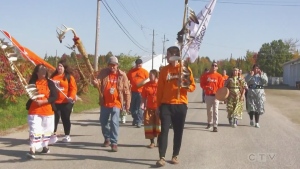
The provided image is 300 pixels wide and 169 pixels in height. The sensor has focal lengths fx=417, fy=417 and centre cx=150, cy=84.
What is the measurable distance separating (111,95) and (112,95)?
0.8 inches

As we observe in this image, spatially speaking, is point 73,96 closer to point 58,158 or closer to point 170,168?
point 58,158

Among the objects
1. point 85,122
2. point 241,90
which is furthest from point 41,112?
point 241,90

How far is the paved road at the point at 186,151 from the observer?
7.13 metres

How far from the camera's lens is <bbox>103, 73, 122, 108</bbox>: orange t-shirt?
27.1 feet

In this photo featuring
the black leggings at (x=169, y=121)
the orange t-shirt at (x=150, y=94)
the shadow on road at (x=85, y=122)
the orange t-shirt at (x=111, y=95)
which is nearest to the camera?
the black leggings at (x=169, y=121)

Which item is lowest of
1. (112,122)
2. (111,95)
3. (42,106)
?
(112,122)

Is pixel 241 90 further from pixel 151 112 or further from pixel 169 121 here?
pixel 169 121

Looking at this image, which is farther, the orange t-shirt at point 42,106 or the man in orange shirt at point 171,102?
the orange t-shirt at point 42,106

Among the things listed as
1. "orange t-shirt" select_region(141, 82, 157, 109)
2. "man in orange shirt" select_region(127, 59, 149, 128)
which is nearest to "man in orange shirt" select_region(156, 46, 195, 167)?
"orange t-shirt" select_region(141, 82, 157, 109)

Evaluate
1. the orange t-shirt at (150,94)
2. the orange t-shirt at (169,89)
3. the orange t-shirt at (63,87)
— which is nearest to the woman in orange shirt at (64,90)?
the orange t-shirt at (63,87)

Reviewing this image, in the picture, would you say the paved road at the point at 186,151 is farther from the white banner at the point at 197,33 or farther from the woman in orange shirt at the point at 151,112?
the white banner at the point at 197,33

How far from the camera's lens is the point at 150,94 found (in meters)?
9.15

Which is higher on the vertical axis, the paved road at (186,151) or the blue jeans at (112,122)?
the blue jeans at (112,122)

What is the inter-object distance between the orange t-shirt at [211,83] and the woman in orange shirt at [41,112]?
483cm
